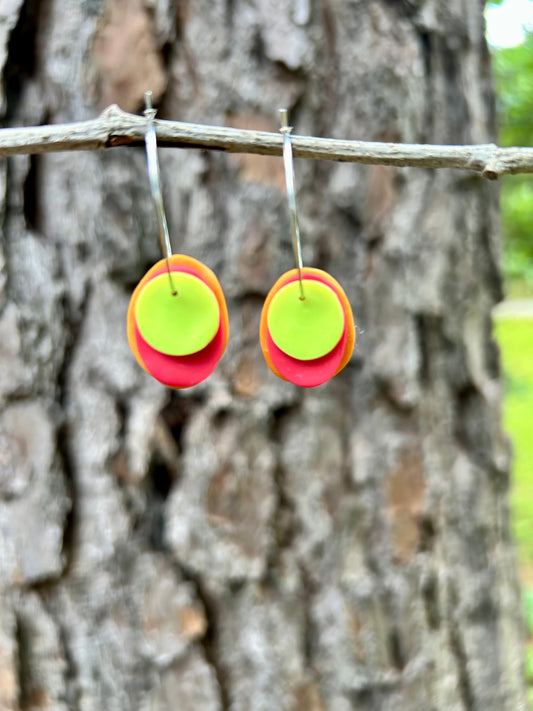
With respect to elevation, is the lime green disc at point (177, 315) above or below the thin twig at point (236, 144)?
below

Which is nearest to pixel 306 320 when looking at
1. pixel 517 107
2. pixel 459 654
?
pixel 459 654

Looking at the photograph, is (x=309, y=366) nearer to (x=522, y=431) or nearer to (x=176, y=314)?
(x=176, y=314)

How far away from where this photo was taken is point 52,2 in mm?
875

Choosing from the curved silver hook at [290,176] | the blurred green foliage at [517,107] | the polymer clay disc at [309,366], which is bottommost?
the polymer clay disc at [309,366]

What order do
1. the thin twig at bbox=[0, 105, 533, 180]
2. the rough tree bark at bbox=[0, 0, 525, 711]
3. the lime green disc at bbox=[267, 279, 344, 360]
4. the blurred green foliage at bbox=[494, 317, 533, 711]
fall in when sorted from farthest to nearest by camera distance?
the blurred green foliage at bbox=[494, 317, 533, 711] → the rough tree bark at bbox=[0, 0, 525, 711] → the lime green disc at bbox=[267, 279, 344, 360] → the thin twig at bbox=[0, 105, 533, 180]

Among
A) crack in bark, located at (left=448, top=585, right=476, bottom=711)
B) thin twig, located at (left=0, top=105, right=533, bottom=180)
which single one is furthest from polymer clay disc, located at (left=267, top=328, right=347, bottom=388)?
crack in bark, located at (left=448, top=585, right=476, bottom=711)

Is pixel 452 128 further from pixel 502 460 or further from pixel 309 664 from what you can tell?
pixel 309 664

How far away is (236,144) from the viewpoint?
52 cm

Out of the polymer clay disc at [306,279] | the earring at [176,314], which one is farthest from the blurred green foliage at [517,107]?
the earring at [176,314]

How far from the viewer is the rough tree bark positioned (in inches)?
35.5

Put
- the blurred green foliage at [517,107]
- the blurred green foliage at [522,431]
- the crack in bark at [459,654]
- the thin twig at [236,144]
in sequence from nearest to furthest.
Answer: the thin twig at [236,144] → the crack in bark at [459,654] → the blurred green foliage at [522,431] → the blurred green foliage at [517,107]

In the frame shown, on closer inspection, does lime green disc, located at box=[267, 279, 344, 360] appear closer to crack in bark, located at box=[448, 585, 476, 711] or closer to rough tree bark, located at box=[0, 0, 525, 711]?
rough tree bark, located at box=[0, 0, 525, 711]

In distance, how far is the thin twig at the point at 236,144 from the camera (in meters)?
0.50

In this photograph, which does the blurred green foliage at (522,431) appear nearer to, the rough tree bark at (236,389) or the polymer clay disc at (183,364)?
the rough tree bark at (236,389)
